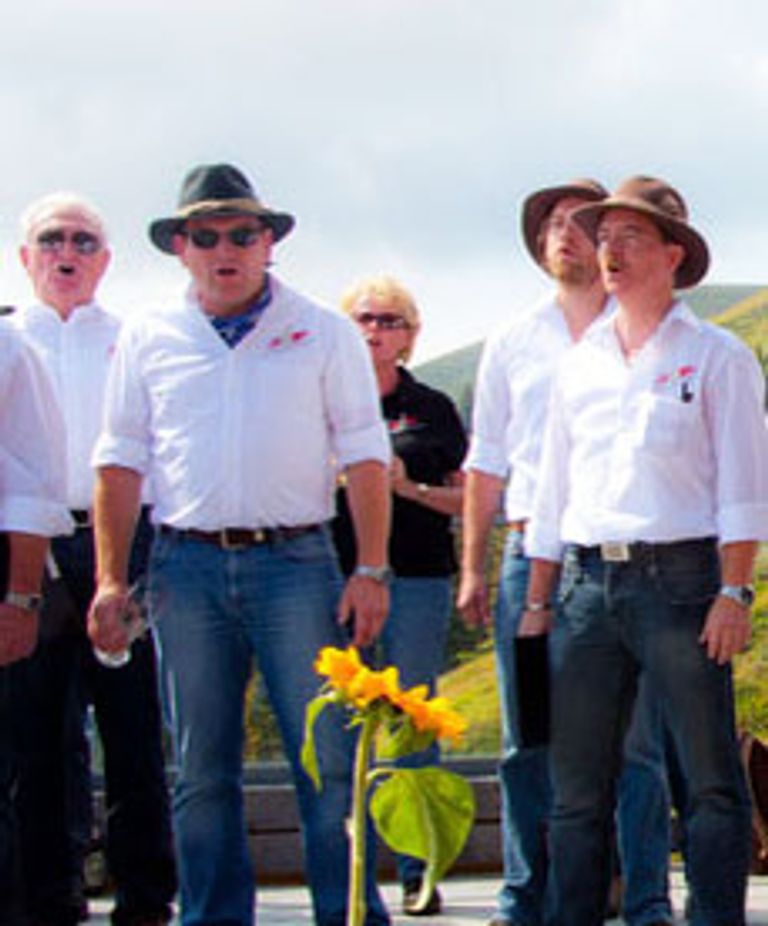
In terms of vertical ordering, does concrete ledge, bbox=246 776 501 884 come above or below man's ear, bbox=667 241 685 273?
below

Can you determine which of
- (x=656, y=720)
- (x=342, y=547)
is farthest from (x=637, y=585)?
(x=342, y=547)

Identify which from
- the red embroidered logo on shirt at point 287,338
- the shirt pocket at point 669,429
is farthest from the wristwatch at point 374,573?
the shirt pocket at point 669,429

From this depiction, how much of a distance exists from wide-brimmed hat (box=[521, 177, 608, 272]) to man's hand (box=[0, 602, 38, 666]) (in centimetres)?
191

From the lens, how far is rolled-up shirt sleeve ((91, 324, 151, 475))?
16.1 ft

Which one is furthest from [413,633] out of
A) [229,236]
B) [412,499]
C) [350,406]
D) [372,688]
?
[372,688]

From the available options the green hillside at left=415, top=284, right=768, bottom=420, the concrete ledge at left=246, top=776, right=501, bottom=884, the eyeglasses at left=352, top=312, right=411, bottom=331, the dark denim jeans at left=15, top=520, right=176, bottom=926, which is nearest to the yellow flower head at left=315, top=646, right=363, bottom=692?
the dark denim jeans at left=15, top=520, right=176, bottom=926

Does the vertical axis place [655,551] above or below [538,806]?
above

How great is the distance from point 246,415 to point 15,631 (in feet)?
2.59

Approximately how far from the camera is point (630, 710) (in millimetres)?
4590

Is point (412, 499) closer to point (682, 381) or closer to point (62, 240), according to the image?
point (62, 240)

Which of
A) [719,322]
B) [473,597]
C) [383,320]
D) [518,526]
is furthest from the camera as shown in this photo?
[719,322]

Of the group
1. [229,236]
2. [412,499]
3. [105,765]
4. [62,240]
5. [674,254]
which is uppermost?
[62,240]

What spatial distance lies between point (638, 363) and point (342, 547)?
1542 mm

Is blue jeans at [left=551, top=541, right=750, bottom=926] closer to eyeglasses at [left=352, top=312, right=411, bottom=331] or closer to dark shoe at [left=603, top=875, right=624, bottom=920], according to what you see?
dark shoe at [left=603, top=875, right=624, bottom=920]
